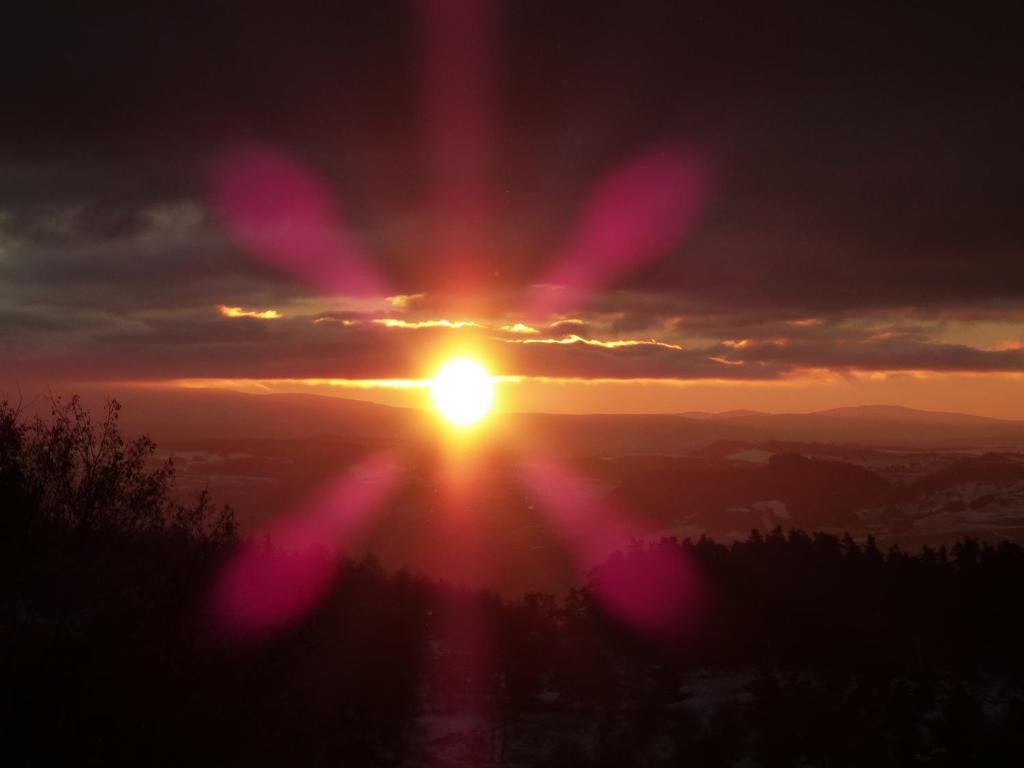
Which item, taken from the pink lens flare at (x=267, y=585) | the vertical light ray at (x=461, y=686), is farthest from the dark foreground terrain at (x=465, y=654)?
the pink lens flare at (x=267, y=585)

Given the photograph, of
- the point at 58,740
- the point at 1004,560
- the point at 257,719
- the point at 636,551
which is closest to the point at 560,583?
the point at 636,551

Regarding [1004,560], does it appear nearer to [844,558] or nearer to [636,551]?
[844,558]

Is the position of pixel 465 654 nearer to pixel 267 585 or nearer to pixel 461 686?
pixel 461 686

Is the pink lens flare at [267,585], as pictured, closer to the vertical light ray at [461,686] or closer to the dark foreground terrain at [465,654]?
the dark foreground terrain at [465,654]

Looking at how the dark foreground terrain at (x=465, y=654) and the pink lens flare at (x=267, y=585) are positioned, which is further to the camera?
the pink lens flare at (x=267, y=585)

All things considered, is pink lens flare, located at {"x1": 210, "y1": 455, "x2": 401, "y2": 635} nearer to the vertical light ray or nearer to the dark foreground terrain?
the dark foreground terrain

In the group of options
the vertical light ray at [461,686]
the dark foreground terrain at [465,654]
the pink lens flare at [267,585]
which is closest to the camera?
the dark foreground terrain at [465,654]

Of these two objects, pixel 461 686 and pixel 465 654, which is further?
pixel 465 654

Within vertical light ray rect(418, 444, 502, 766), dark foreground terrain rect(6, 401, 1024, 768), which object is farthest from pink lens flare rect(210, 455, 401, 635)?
vertical light ray rect(418, 444, 502, 766)

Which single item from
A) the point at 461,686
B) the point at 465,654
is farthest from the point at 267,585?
the point at 465,654
